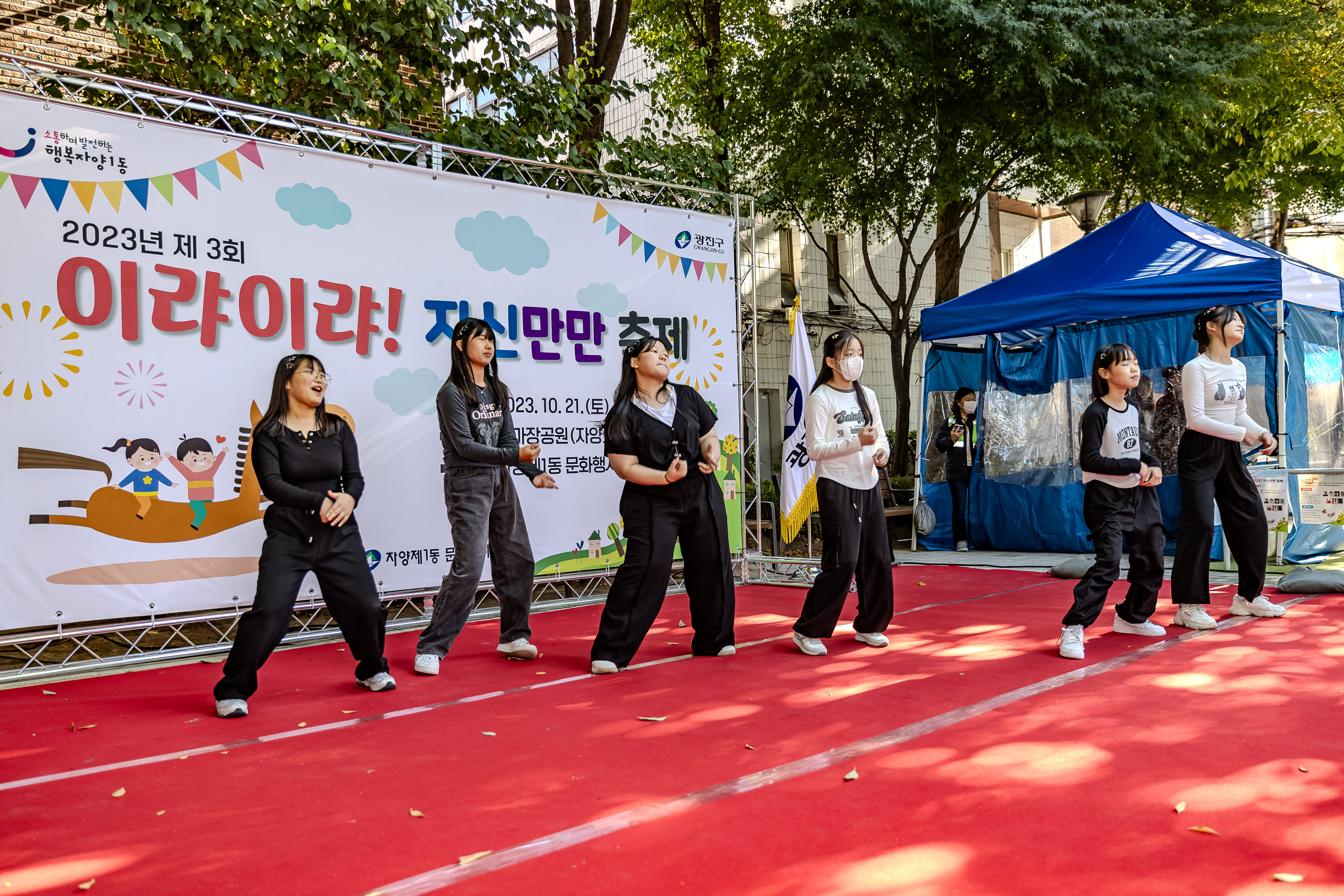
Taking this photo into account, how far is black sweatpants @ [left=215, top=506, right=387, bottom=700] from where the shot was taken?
4.58m

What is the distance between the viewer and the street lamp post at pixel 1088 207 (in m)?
11.5

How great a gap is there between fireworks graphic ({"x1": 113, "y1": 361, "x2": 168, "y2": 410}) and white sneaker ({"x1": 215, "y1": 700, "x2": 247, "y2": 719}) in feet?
6.73

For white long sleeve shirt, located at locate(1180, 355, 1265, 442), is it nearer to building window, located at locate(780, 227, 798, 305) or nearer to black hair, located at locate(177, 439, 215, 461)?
black hair, located at locate(177, 439, 215, 461)

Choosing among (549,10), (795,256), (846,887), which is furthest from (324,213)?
(795,256)

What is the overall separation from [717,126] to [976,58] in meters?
3.62

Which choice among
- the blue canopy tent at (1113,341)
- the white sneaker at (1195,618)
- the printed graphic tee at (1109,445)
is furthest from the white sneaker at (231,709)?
the blue canopy tent at (1113,341)

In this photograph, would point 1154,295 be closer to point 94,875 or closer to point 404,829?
point 404,829

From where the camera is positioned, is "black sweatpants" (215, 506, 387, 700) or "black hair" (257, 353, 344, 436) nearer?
"black sweatpants" (215, 506, 387, 700)

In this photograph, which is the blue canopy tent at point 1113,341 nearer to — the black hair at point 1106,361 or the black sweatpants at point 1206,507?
the black sweatpants at point 1206,507

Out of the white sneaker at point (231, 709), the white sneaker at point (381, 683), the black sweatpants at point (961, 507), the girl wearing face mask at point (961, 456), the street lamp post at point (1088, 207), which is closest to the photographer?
the white sneaker at point (231, 709)

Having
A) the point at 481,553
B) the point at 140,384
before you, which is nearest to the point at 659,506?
the point at 481,553

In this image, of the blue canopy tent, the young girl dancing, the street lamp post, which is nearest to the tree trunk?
the street lamp post

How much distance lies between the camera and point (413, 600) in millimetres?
7496

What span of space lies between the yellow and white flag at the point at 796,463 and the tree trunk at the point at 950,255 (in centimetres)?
605
